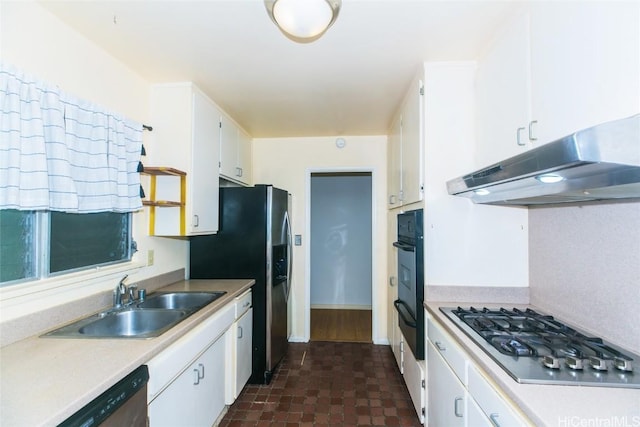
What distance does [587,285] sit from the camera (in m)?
1.39

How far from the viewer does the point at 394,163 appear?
2936mm

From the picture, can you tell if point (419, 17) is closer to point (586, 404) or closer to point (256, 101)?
point (256, 101)

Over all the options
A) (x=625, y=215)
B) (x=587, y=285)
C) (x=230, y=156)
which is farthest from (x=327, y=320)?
(x=625, y=215)

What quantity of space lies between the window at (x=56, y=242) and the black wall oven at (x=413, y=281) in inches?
73.6

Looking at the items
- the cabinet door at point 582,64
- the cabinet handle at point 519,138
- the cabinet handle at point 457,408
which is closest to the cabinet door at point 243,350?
the cabinet handle at point 457,408

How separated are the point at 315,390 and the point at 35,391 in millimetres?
1987

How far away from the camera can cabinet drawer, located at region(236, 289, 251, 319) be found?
230 centimetres

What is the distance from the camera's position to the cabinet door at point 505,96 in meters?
1.37

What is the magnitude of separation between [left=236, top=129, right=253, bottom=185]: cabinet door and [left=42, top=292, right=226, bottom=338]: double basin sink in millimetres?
1330

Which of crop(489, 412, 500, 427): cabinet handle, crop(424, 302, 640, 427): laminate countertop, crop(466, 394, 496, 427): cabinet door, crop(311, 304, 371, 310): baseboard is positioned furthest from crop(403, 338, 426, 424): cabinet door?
crop(311, 304, 371, 310): baseboard

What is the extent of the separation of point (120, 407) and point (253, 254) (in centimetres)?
160

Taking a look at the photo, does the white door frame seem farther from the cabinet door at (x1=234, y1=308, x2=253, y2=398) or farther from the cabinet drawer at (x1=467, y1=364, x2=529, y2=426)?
the cabinet drawer at (x1=467, y1=364, x2=529, y2=426)

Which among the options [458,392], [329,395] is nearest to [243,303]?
[329,395]

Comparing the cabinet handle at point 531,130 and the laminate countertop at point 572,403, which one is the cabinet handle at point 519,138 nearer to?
the cabinet handle at point 531,130
